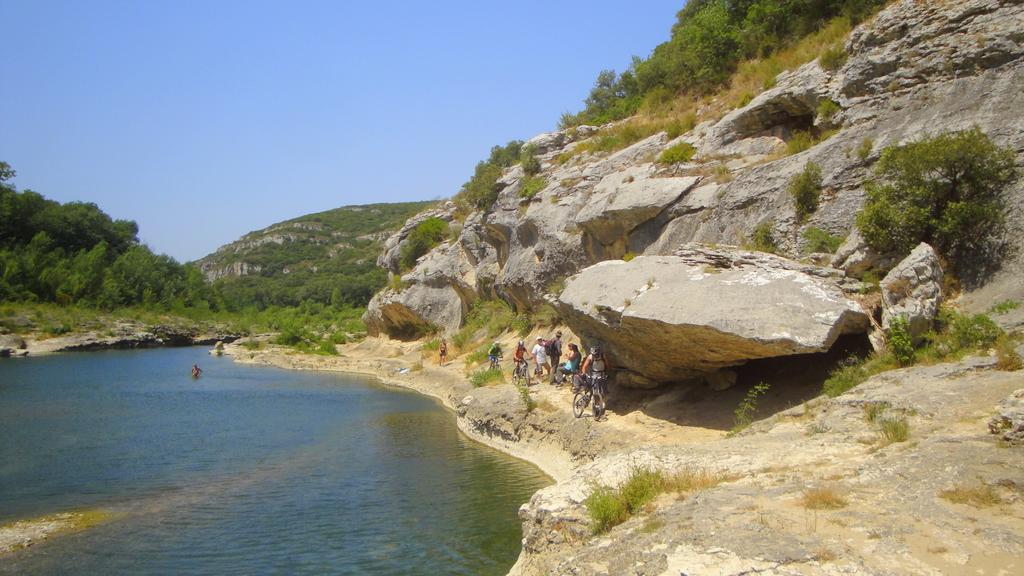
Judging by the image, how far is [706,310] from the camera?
13.4 meters

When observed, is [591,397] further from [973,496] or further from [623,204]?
[973,496]

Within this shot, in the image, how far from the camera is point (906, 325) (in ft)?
39.6

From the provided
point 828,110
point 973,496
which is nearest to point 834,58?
point 828,110

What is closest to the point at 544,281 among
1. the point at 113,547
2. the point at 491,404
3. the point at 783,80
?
the point at 491,404

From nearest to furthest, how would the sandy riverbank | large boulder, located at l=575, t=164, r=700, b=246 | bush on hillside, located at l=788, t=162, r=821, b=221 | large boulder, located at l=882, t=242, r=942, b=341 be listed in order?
large boulder, located at l=882, t=242, r=942, b=341 → the sandy riverbank → bush on hillside, located at l=788, t=162, r=821, b=221 → large boulder, located at l=575, t=164, r=700, b=246

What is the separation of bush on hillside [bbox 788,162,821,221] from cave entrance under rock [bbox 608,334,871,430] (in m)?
3.96

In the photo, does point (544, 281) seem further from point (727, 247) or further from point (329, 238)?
point (329, 238)

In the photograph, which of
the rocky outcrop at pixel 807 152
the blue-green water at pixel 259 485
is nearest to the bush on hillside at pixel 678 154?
the rocky outcrop at pixel 807 152

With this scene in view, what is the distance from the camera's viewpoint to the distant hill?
10838cm

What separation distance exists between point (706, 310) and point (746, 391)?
342 cm

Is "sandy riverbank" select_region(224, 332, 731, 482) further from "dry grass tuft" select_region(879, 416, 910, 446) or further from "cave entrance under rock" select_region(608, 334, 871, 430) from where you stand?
"dry grass tuft" select_region(879, 416, 910, 446)

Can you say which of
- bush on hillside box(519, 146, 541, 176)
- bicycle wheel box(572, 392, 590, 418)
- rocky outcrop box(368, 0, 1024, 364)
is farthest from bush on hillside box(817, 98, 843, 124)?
bush on hillside box(519, 146, 541, 176)

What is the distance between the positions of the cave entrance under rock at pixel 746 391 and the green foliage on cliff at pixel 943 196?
8.30 ft

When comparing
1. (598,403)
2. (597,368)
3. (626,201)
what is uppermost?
(626,201)
